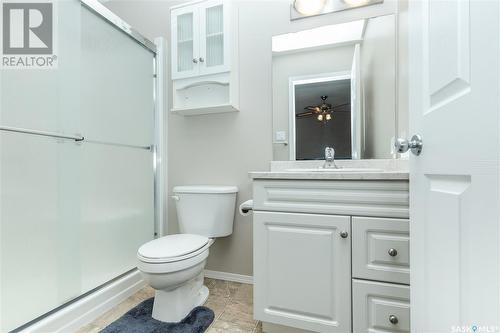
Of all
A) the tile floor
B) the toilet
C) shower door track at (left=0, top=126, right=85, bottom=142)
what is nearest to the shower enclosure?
shower door track at (left=0, top=126, right=85, bottom=142)

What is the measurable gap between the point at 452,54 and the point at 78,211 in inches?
69.5

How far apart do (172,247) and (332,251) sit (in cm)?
81

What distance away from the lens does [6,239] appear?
3.85ft

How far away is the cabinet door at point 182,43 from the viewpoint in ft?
5.96

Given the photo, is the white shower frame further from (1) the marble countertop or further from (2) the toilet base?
(1) the marble countertop

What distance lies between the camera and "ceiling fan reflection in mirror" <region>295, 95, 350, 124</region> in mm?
1575

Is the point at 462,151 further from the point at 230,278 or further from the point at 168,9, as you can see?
the point at 168,9

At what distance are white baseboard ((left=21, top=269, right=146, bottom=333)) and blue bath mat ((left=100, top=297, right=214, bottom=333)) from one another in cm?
16

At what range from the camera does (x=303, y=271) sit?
1096 millimetres

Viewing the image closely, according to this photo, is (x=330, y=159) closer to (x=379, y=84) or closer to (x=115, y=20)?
(x=379, y=84)

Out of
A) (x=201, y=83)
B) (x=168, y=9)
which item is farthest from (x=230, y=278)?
(x=168, y=9)

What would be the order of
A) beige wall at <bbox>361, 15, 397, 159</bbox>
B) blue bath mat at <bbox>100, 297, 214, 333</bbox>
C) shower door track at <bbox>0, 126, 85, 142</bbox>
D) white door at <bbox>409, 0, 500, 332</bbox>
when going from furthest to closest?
1. beige wall at <bbox>361, 15, 397, 159</bbox>
2. blue bath mat at <bbox>100, 297, 214, 333</bbox>
3. shower door track at <bbox>0, 126, 85, 142</bbox>
4. white door at <bbox>409, 0, 500, 332</bbox>

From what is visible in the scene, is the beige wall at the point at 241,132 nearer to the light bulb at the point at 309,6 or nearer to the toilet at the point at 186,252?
the light bulb at the point at 309,6

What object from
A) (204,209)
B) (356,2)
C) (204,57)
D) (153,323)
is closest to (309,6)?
(356,2)
